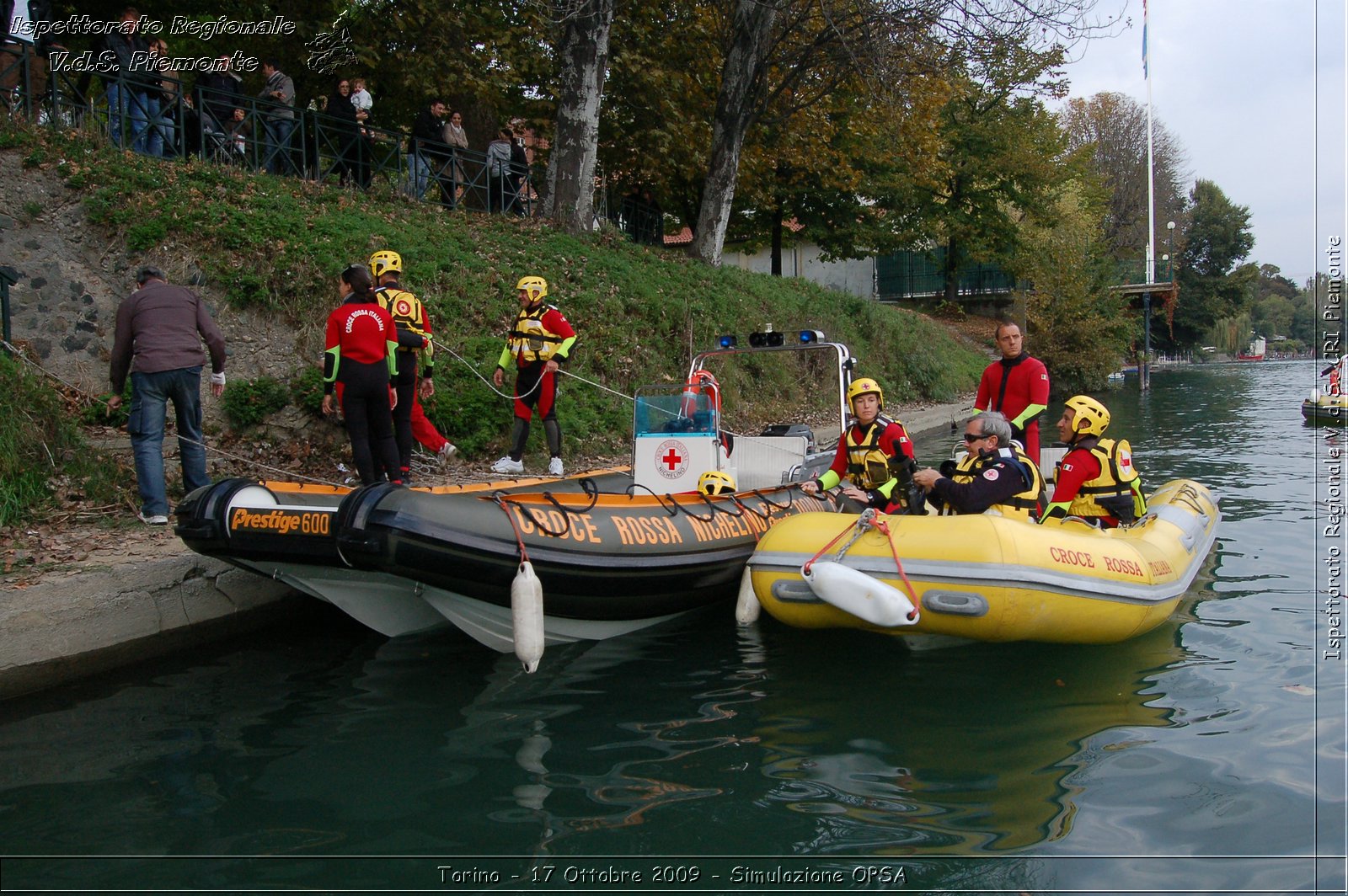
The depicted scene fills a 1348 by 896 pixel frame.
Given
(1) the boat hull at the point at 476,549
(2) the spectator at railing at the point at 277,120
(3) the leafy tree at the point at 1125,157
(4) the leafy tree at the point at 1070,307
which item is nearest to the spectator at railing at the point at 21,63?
(2) the spectator at railing at the point at 277,120

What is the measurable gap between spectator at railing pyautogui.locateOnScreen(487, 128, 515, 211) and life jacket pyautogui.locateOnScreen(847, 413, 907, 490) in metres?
9.98

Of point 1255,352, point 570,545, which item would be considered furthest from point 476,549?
point 1255,352

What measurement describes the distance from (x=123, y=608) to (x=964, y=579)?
4532 millimetres

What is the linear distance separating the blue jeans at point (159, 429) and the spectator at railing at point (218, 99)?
6.22 m

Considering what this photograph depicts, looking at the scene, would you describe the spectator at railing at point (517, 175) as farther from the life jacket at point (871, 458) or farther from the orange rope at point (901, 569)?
the orange rope at point (901, 569)

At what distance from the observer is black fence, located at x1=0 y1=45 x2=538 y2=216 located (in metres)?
10.5

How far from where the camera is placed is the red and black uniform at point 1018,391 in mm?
Answer: 7406

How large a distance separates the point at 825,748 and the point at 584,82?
1182 cm

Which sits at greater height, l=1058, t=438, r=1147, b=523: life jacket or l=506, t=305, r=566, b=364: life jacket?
l=506, t=305, r=566, b=364: life jacket

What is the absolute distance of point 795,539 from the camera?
5.68 meters

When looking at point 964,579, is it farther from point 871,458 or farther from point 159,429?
point 159,429

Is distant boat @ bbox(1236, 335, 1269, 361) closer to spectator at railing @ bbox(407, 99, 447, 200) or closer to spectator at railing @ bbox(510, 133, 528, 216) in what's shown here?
spectator at railing @ bbox(510, 133, 528, 216)

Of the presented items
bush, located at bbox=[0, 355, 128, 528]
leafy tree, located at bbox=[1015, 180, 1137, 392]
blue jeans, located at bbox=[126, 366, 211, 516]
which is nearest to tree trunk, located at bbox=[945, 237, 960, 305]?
leafy tree, located at bbox=[1015, 180, 1137, 392]

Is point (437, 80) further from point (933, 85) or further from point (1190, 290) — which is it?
point (1190, 290)
